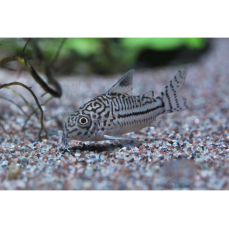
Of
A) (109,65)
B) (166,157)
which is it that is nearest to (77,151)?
(166,157)

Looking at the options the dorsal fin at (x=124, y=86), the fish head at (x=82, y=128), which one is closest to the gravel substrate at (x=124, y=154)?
the fish head at (x=82, y=128)

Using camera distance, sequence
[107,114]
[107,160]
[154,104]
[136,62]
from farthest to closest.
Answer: [136,62], [154,104], [107,114], [107,160]

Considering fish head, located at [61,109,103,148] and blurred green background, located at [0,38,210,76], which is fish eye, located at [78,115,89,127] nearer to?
fish head, located at [61,109,103,148]

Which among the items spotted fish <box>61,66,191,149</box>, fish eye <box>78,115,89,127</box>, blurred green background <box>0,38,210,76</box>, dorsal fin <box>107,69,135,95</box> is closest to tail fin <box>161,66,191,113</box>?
spotted fish <box>61,66,191,149</box>

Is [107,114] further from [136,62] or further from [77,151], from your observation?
[136,62]

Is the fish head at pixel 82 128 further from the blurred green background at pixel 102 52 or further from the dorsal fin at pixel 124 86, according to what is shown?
the blurred green background at pixel 102 52

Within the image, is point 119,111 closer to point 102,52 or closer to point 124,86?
point 124,86
